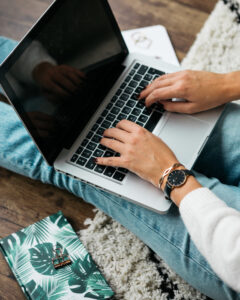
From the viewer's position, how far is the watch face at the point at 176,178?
798 mm

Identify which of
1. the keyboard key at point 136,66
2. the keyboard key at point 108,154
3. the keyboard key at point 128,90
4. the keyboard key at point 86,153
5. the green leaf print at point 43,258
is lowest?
the green leaf print at point 43,258

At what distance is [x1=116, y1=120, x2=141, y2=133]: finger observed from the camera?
889 millimetres

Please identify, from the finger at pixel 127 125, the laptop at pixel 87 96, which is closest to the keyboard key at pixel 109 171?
the laptop at pixel 87 96

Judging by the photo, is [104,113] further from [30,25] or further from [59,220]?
[30,25]

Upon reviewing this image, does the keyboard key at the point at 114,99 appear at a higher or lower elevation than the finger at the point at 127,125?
higher

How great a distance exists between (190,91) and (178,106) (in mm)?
50

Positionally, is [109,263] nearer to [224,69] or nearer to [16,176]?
[16,176]

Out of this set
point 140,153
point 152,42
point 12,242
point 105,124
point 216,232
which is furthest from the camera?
point 152,42

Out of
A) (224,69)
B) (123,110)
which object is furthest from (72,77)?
(224,69)

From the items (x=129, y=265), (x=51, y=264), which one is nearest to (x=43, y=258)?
(x=51, y=264)

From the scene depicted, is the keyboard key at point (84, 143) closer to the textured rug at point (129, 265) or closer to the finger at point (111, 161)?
the finger at point (111, 161)

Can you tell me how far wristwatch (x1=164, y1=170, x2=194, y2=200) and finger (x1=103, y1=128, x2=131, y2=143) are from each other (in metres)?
0.15

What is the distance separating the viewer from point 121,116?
965mm

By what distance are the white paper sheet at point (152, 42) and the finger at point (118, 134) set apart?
54cm
